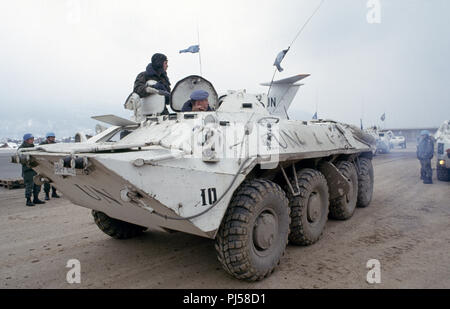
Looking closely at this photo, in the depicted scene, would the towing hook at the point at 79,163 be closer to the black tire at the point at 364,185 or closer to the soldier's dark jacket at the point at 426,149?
the black tire at the point at 364,185

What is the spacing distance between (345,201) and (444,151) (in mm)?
5877

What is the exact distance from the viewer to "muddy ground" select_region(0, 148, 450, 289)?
11.1 ft

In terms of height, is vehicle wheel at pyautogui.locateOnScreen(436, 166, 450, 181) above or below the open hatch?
below

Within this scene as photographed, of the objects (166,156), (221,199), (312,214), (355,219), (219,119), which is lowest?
(355,219)

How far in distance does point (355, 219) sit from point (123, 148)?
4369 millimetres

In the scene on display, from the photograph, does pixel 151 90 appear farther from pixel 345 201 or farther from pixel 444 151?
pixel 444 151

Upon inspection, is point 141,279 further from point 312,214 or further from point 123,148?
point 312,214

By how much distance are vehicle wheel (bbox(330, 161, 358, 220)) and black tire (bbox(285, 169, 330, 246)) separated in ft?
3.01

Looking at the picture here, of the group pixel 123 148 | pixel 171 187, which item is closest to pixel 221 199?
pixel 171 187

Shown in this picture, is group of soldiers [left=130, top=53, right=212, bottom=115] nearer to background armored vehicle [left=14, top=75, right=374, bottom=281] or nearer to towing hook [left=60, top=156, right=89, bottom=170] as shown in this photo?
background armored vehicle [left=14, top=75, right=374, bottom=281]

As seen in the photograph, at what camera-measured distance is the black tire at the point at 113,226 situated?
4711mm

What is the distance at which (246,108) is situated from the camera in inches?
175

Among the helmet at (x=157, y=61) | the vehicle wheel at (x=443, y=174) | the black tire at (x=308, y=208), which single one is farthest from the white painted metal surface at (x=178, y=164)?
the vehicle wheel at (x=443, y=174)

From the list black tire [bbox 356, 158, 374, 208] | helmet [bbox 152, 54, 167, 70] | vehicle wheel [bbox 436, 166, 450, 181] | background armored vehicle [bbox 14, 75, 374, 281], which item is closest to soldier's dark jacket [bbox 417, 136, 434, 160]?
vehicle wheel [bbox 436, 166, 450, 181]
